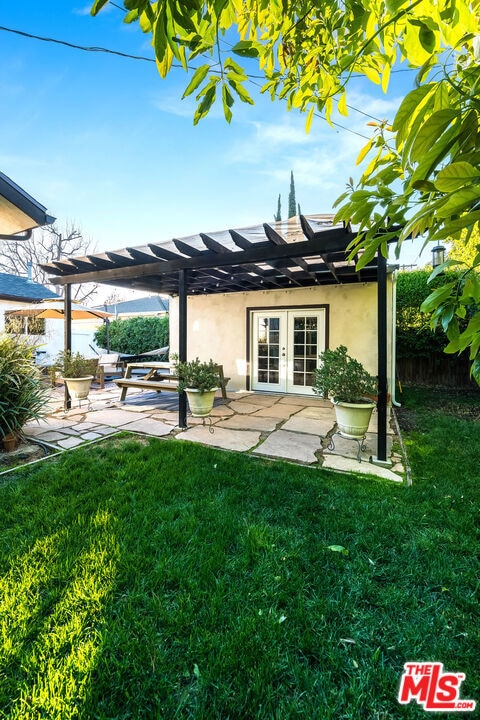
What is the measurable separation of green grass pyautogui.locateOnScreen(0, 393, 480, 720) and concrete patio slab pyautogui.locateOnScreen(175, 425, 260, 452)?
100cm

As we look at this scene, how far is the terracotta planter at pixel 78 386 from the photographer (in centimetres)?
546

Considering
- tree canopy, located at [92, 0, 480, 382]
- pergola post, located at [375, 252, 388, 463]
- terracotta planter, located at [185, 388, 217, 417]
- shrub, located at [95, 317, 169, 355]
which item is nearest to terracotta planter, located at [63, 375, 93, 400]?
terracotta planter, located at [185, 388, 217, 417]

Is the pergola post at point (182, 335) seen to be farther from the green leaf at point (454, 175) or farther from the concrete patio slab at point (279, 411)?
the green leaf at point (454, 175)

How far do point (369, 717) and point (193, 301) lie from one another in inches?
326

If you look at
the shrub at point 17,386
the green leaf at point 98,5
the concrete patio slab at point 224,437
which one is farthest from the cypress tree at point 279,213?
the green leaf at point 98,5

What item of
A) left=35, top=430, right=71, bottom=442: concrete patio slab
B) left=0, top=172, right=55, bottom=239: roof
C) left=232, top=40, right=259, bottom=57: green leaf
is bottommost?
left=35, top=430, right=71, bottom=442: concrete patio slab

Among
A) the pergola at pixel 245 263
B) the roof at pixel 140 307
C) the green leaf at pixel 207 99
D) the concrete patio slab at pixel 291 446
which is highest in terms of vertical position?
the roof at pixel 140 307

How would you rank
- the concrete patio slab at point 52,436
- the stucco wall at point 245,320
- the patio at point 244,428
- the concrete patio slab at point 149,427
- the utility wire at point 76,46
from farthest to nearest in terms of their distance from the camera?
the stucco wall at point 245,320 → the concrete patio slab at point 149,427 → the concrete patio slab at point 52,436 → the patio at point 244,428 → the utility wire at point 76,46

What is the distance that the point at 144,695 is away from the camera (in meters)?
1.19

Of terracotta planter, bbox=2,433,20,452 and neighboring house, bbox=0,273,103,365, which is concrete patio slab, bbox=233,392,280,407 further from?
neighboring house, bbox=0,273,103,365

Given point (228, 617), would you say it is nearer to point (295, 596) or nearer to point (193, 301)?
point (295, 596)

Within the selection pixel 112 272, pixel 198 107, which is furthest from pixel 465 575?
pixel 112 272

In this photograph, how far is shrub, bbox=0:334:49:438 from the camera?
380 centimetres

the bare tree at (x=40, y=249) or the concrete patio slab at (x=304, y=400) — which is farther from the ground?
the bare tree at (x=40, y=249)
